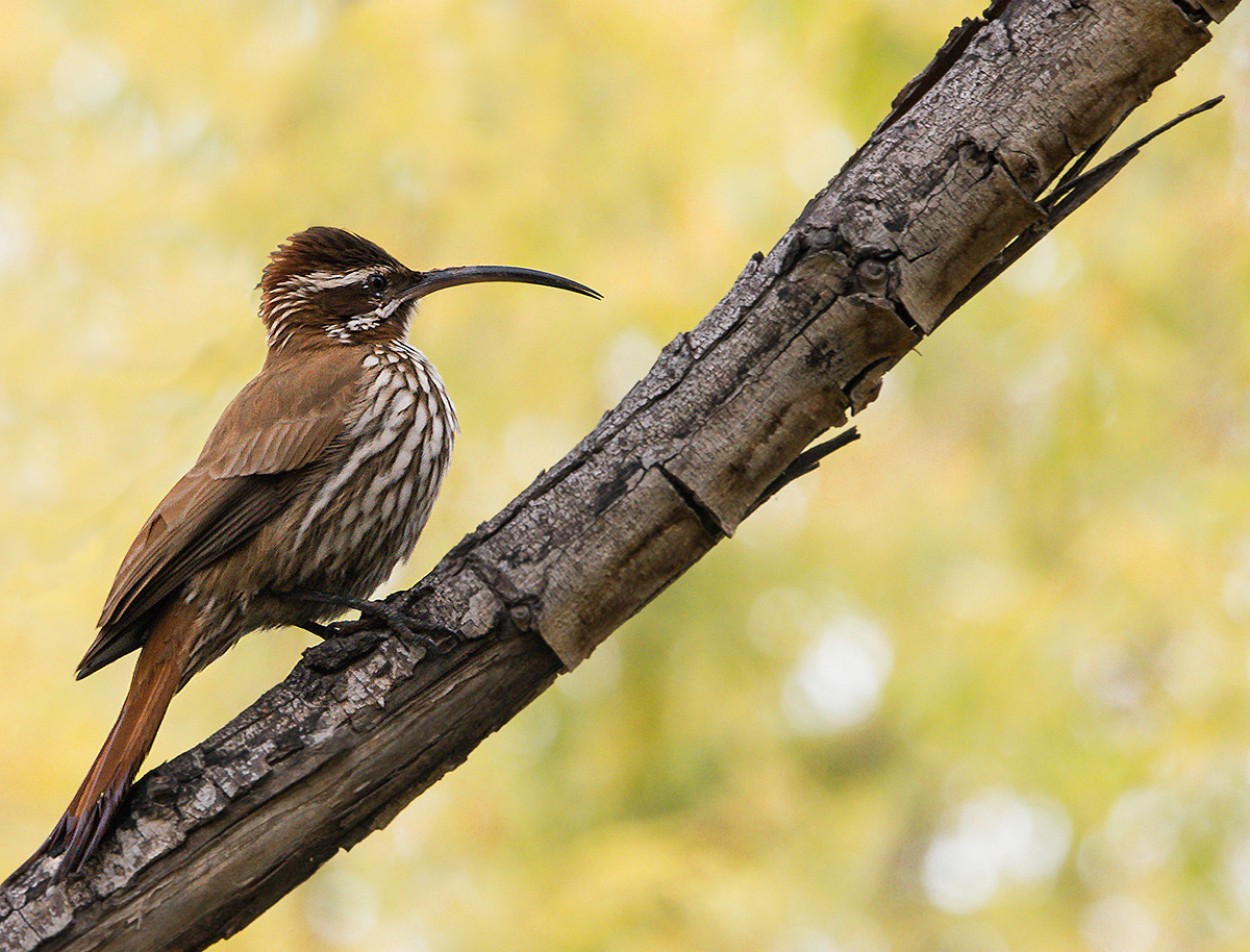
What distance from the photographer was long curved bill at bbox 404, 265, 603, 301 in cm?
416

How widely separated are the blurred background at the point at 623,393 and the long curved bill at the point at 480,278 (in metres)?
1.53

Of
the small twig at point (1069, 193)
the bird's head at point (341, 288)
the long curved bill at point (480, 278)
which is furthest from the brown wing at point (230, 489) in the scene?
the small twig at point (1069, 193)

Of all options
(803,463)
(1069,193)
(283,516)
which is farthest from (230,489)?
(1069,193)

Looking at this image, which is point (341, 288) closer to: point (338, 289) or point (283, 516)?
point (338, 289)

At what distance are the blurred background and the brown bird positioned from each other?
6.28 ft

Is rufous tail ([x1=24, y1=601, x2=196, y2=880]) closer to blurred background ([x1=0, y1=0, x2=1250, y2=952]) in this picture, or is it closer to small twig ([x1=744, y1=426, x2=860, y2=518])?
small twig ([x1=744, y1=426, x2=860, y2=518])

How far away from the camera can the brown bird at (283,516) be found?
3.37 meters

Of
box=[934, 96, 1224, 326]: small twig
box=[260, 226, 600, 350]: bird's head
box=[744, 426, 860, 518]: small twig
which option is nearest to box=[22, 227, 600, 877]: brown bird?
box=[260, 226, 600, 350]: bird's head

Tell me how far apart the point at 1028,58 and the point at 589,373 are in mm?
3521

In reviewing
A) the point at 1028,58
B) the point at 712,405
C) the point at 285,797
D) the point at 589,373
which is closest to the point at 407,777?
the point at 285,797

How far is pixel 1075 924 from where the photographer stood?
6172 millimetres

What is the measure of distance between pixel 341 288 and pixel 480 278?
0.46 metres

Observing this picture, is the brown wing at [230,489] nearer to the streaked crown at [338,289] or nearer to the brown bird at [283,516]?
the brown bird at [283,516]

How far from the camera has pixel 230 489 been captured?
3.53m
